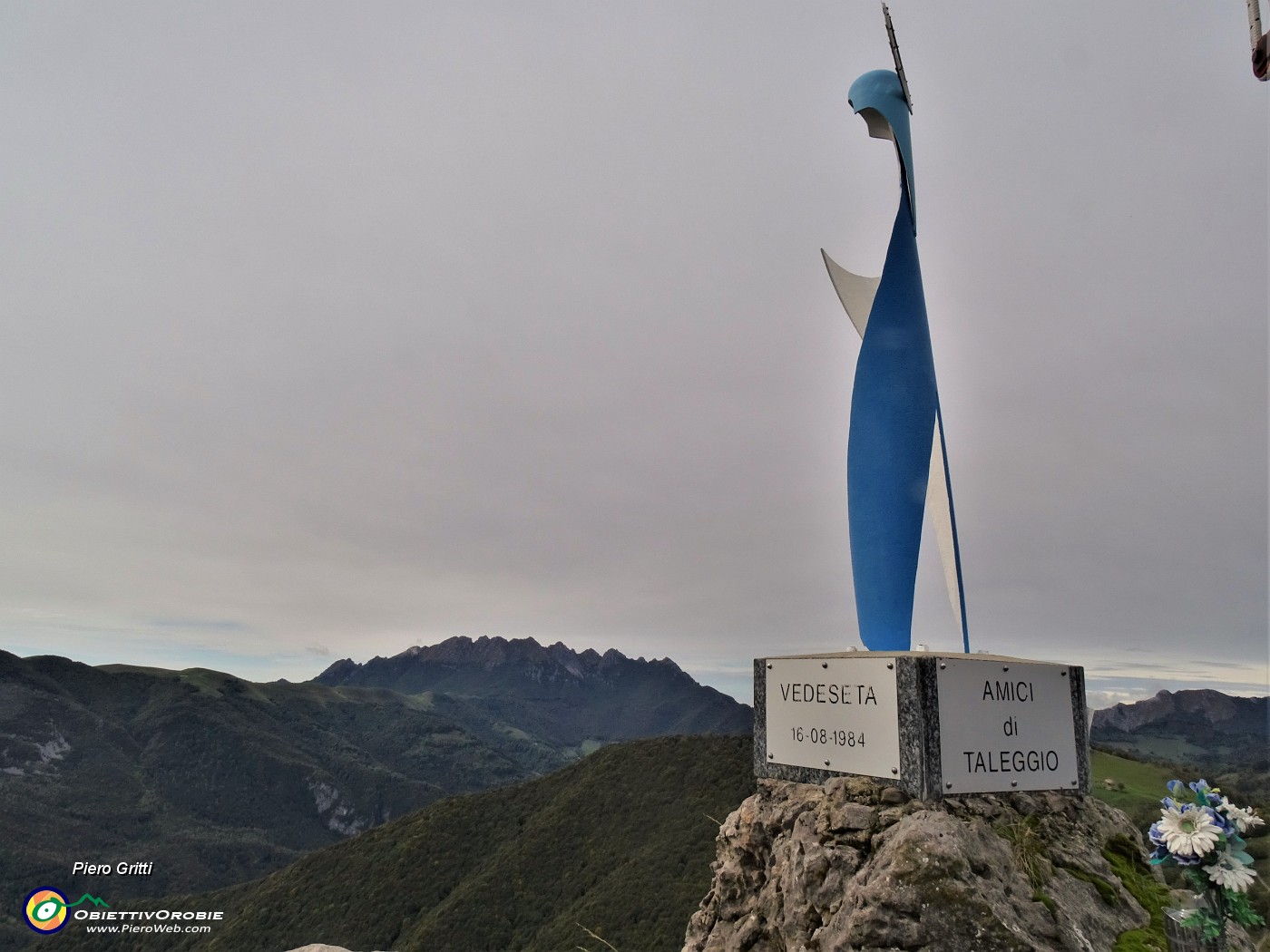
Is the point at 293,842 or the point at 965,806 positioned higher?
the point at 965,806

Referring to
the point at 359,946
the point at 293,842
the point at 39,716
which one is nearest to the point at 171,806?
the point at 293,842

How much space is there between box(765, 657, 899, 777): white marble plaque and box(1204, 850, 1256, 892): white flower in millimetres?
2760

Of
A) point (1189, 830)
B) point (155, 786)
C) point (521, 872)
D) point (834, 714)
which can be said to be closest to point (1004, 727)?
point (834, 714)

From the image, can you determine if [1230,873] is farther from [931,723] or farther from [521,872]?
[521,872]

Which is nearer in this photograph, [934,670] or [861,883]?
[861,883]

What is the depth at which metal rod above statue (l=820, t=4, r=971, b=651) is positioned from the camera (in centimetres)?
1115

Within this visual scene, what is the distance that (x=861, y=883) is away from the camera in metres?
7.50

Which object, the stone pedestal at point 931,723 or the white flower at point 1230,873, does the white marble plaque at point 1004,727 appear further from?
the white flower at point 1230,873

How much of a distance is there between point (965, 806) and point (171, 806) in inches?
6753

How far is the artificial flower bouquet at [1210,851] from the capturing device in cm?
628

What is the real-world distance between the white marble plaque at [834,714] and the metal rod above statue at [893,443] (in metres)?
1.95

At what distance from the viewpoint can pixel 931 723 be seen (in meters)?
8.37

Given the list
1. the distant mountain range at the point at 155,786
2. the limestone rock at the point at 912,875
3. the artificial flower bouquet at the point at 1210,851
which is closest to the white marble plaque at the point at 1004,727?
the limestone rock at the point at 912,875

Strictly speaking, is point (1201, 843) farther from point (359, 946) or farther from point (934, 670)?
point (359, 946)
